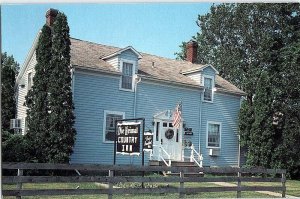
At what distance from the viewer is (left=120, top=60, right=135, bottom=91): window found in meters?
12.7

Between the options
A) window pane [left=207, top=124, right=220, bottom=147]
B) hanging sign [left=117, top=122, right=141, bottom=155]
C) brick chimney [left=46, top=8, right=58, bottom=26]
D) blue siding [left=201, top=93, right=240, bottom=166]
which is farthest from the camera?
blue siding [left=201, top=93, right=240, bottom=166]

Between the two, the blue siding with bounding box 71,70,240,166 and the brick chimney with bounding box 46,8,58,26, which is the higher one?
the brick chimney with bounding box 46,8,58,26

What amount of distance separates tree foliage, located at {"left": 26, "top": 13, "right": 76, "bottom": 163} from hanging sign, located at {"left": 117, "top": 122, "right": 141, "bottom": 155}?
6.92ft

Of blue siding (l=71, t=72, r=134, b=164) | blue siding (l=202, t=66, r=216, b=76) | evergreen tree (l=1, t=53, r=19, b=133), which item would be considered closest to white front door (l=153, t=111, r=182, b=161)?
blue siding (l=71, t=72, r=134, b=164)

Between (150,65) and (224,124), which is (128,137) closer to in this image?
(150,65)

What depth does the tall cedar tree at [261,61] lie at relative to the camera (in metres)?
10.6

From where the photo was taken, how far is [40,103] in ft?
36.6

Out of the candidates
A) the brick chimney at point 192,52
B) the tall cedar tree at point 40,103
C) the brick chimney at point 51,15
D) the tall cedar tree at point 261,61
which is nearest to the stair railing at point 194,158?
the tall cedar tree at point 261,61

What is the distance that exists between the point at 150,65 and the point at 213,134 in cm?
268

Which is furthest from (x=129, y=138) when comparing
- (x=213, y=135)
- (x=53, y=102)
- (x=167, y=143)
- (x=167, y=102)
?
(x=167, y=143)

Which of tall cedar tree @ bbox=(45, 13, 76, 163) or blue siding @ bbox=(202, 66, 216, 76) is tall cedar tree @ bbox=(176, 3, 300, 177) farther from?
tall cedar tree @ bbox=(45, 13, 76, 163)

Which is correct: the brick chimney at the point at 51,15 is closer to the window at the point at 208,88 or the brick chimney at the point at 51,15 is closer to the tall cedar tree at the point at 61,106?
the tall cedar tree at the point at 61,106

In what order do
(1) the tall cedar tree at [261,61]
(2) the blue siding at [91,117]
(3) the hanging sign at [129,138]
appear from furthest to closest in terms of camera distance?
1. (2) the blue siding at [91,117]
2. (1) the tall cedar tree at [261,61]
3. (3) the hanging sign at [129,138]

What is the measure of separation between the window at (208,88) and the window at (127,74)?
2178 mm
